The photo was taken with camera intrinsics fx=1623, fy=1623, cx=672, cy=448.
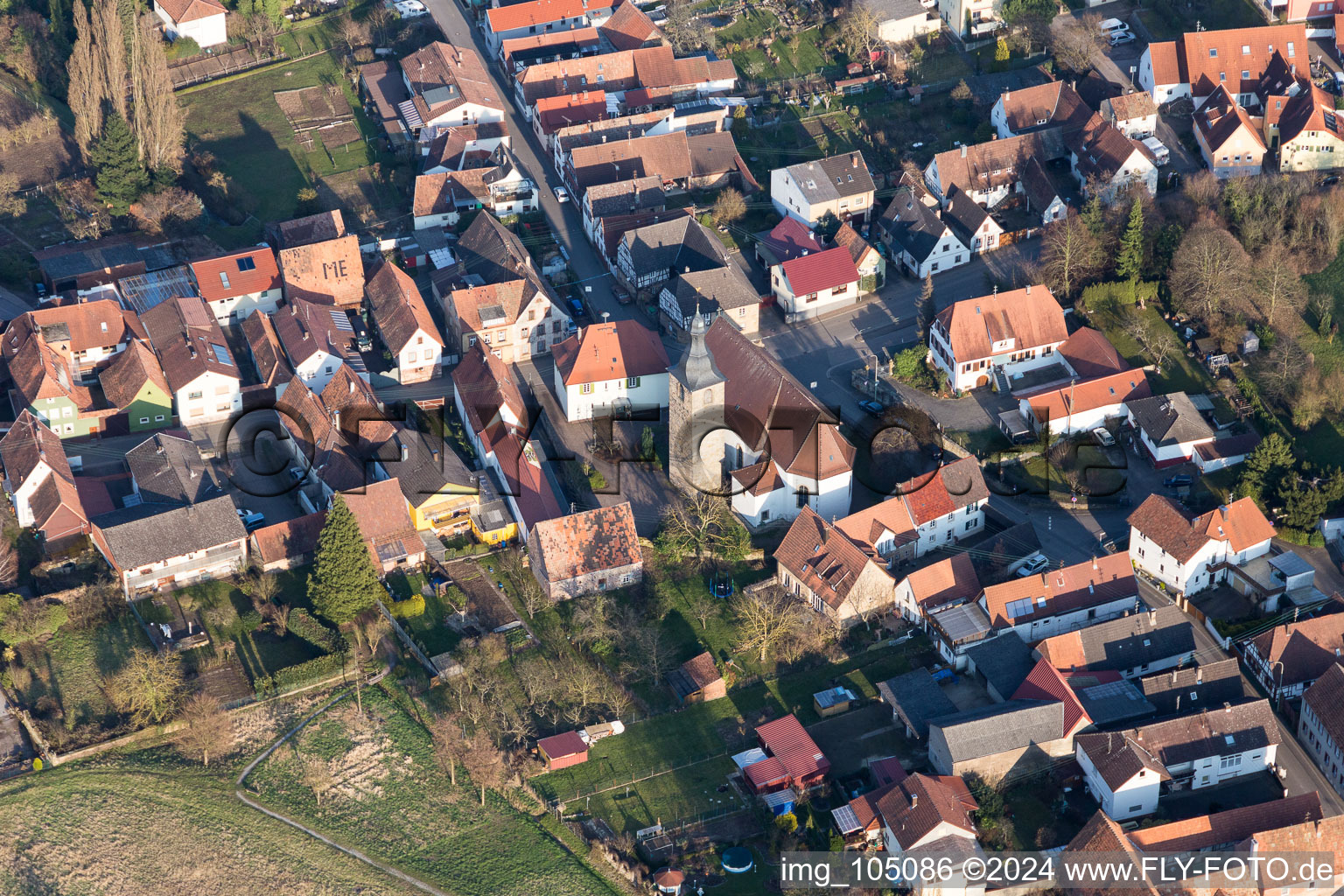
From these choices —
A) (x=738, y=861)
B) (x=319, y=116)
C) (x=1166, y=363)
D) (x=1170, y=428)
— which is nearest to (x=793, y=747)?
(x=738, y=861)

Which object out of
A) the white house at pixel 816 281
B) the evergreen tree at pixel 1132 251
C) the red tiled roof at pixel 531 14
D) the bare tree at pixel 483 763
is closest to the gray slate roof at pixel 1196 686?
the bare tree at pixel 483 763

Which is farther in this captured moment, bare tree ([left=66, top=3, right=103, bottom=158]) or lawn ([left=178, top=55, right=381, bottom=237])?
lawn ([left=178, top=55, right=381, bottom=237])

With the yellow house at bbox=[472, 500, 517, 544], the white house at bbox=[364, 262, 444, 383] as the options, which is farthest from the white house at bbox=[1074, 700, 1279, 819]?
the white house at bbox=[364, 262, 444, 383]

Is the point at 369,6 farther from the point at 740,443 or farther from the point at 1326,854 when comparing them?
the point at 1326,854

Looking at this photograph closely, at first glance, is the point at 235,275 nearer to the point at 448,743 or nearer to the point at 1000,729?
the point at 448,743

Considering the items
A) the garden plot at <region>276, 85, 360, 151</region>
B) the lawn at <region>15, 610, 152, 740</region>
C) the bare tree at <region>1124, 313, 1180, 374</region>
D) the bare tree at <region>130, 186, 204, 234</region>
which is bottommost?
the bare tree at <region>1124, 313, 1180, 374</region>

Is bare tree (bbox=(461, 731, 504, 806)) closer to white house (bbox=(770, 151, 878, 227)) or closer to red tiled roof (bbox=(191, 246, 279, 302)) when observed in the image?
red tiled roof (bbox=(191, 246, 279, 302))
